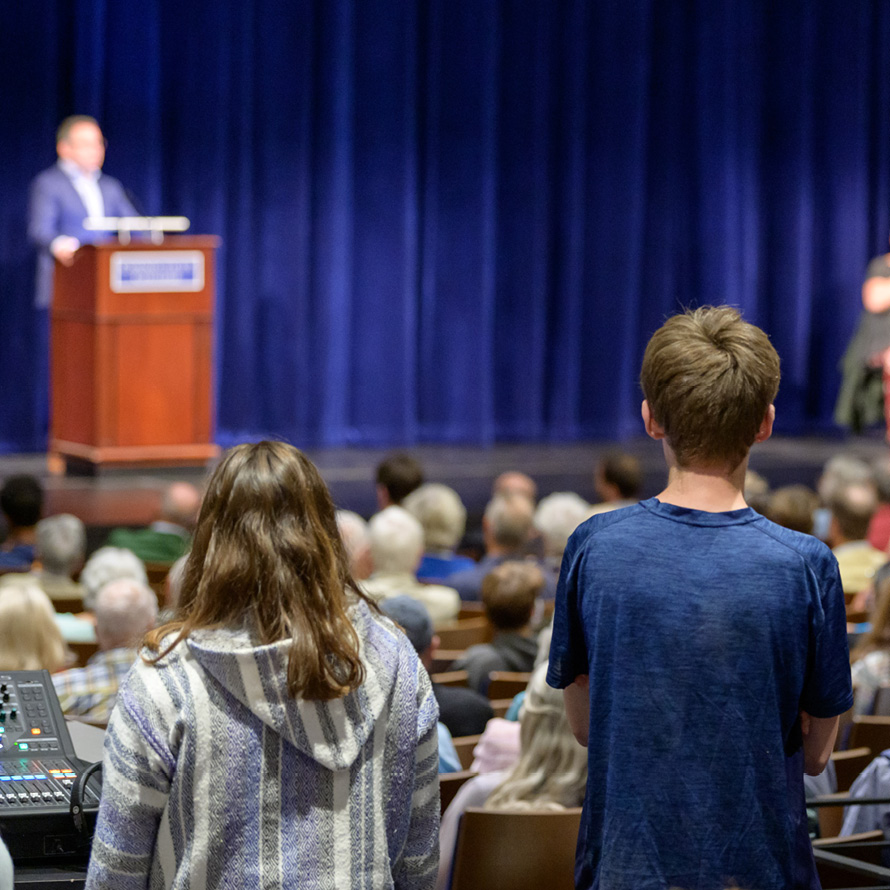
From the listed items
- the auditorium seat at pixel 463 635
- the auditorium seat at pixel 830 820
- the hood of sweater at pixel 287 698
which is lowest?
the auditorium seat at pixel 830 820

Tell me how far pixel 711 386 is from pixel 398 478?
3.71m

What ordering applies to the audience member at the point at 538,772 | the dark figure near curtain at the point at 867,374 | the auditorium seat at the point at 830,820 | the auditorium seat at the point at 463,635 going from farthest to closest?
the dark figure near curtain at the point at 867,374
the auditorium seat at the point at 463,635
the auditorium seat at the point at 830,820
the audience member at the point at 538,772

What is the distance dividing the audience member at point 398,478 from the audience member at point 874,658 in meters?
2.28

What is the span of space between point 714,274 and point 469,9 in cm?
251

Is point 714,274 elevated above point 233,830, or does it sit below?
above

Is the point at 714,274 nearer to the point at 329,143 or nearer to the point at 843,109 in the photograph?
the point at 843,109

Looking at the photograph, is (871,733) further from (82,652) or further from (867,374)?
(867,374)

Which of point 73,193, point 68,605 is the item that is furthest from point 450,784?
point 73,193

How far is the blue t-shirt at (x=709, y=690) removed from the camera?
171cm

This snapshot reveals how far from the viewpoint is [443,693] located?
319cm

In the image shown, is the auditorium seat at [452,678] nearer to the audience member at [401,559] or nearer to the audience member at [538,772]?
the audience member at [401,559]

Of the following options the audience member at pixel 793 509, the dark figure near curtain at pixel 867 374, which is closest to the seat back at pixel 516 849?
the audience member at pixel 793 509

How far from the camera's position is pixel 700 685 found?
172 centimetres

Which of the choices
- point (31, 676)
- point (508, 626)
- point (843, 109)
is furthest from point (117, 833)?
point (843, 109)
